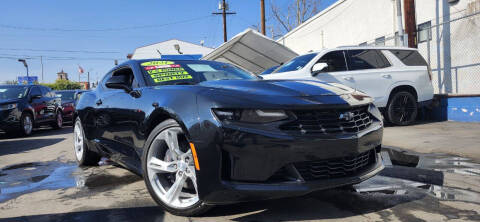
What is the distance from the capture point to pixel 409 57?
7.98m

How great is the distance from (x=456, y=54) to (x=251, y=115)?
33.3ft

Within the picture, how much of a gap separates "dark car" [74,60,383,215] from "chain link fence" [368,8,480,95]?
328 inches

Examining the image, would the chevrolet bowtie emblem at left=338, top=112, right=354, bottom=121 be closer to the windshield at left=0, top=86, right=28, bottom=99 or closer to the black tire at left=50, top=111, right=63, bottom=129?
the windshield at left=0, top=86, right=28, bottom=99

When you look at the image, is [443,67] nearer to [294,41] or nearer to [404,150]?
[404,150]

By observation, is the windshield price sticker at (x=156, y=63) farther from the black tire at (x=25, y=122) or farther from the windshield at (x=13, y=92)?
the windshield at (x=13, y=92)

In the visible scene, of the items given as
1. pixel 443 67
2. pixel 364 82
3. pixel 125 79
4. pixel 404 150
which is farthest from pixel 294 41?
pixel 125 79

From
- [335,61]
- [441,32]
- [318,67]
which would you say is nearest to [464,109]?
[441,32]

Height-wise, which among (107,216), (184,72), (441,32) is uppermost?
(441,32)

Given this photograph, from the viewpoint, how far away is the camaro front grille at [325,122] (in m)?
2.36

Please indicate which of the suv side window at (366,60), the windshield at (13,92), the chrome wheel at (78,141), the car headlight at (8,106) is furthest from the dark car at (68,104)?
the suv side window at (366,60)

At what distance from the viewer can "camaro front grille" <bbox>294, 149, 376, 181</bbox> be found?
237 cm

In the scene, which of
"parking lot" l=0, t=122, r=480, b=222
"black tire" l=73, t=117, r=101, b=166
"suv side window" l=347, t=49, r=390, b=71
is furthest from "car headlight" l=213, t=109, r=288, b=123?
"suv side window" l=347, t=49, r=390, b=71

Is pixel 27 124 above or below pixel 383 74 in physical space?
below

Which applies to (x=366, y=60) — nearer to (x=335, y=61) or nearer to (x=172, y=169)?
(x=335, y=61)
